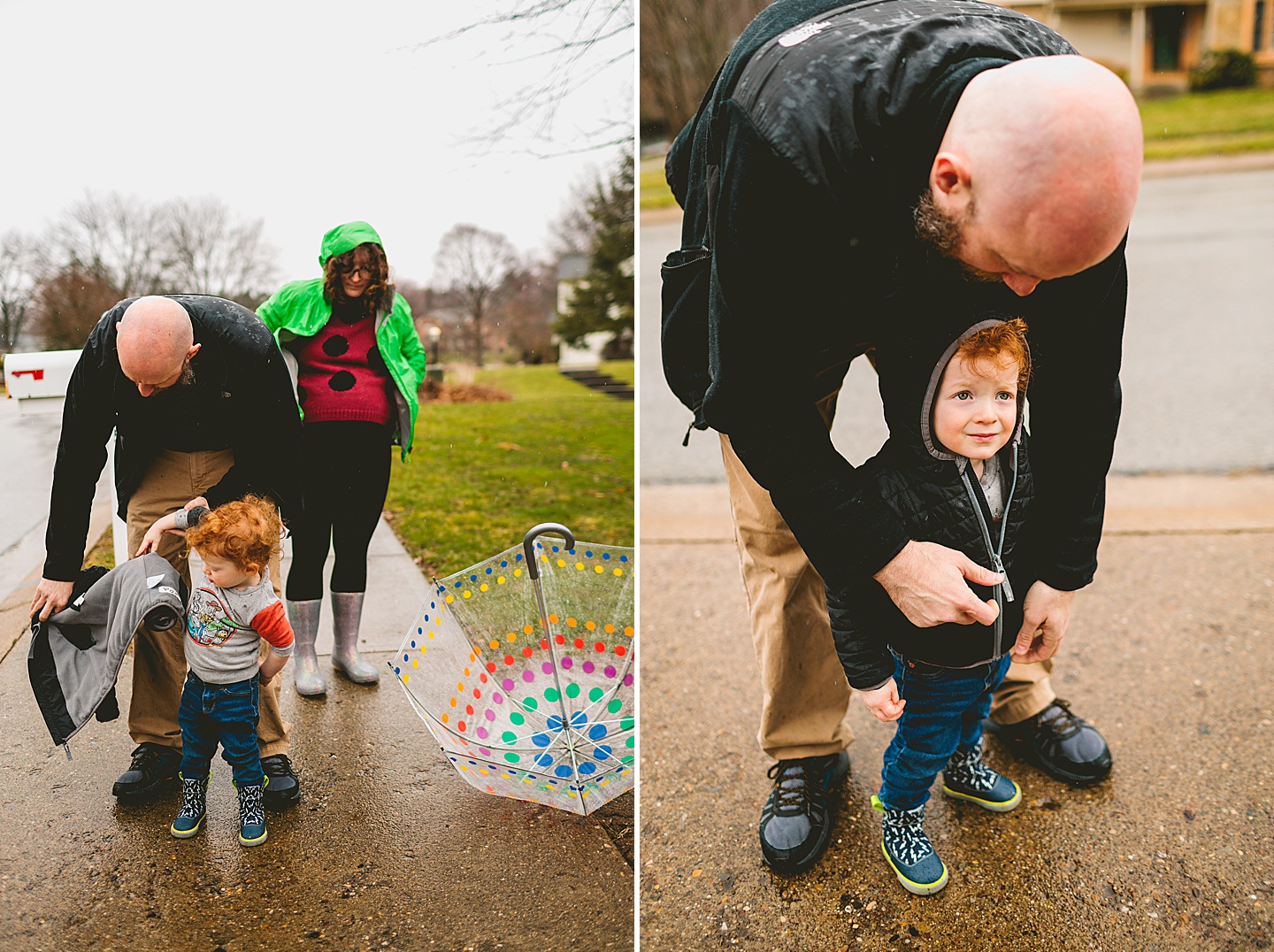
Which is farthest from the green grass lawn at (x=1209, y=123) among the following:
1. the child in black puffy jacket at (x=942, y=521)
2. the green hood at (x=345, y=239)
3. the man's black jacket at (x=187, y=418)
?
the man's black jacket at (x=187, y=418)

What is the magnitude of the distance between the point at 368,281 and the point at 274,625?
701 millimetres

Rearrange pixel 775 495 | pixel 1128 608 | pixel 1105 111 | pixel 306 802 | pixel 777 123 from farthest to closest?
pixel 1128 608
pixel 306 802
pixel 775 495
pixel 777 123
pixel 1105 111

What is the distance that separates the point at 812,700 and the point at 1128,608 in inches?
59.4

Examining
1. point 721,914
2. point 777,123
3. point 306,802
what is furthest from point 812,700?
point 777,123

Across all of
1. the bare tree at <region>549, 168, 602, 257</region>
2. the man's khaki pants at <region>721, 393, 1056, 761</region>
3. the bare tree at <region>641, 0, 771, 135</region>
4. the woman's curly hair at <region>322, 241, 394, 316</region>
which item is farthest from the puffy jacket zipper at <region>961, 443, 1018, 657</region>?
the bare tree at <region>641, 0, 771, 135</region>

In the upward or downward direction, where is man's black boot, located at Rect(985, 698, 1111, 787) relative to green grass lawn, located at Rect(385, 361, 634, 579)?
downward

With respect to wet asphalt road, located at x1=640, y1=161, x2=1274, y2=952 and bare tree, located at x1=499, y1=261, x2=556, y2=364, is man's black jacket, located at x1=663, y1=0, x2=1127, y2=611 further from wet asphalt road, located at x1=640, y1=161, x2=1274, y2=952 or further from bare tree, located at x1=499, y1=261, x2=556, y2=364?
bare tree, located at x1=499, y1=261, x2=556, y2=364

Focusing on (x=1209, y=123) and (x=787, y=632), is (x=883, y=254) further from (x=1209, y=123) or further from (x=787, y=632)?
(x=1209, y=123)

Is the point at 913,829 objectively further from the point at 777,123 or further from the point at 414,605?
the point at 777,123

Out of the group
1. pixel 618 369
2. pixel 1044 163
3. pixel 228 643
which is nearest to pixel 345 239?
pixel 228 643

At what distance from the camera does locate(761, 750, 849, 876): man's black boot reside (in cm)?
219

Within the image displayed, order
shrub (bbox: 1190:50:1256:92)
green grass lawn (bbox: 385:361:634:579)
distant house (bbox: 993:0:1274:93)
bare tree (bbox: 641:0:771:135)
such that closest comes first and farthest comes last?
green grass lawn (bbox: 385:361:634:579) → bare tree (bbox: 641:0:771:135) → distant house (bbox: 993:0:1274:93) → shrub (bbox: 1190:50:1256:92)

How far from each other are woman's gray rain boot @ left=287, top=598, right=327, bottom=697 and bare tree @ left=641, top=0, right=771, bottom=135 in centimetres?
362

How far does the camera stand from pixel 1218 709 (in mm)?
2703
